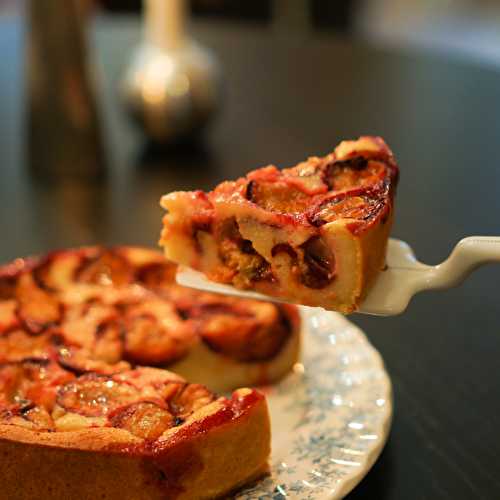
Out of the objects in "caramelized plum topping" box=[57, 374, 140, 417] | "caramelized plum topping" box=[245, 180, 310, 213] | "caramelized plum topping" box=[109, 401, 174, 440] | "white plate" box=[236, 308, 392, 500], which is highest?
"caramelized plum topping" box=[245, 180, 310, 213]

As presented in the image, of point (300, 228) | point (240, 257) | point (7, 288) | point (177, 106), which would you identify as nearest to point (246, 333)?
point (240, 257)

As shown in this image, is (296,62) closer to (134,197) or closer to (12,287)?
(134,197)

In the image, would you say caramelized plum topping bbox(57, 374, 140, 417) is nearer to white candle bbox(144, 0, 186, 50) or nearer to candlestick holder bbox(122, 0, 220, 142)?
candlestick holder bbox(122, 0, 220, 142)

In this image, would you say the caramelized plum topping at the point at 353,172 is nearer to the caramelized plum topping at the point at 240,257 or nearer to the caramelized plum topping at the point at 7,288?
the caramelized plum topping at the point at 240,257

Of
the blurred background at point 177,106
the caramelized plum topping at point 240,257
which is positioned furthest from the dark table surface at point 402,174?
the caramelized plum topping at point 240,257

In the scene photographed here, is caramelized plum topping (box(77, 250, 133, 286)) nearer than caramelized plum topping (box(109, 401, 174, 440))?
No

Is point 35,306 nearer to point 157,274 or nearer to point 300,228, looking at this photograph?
point 157,274

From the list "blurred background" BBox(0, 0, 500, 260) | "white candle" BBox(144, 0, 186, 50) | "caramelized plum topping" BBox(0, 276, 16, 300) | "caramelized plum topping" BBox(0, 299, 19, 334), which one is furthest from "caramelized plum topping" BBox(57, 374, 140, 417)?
"white candle" BBox(144, 0, 186, 50)

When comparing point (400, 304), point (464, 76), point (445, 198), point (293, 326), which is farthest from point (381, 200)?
point (464, 76)
